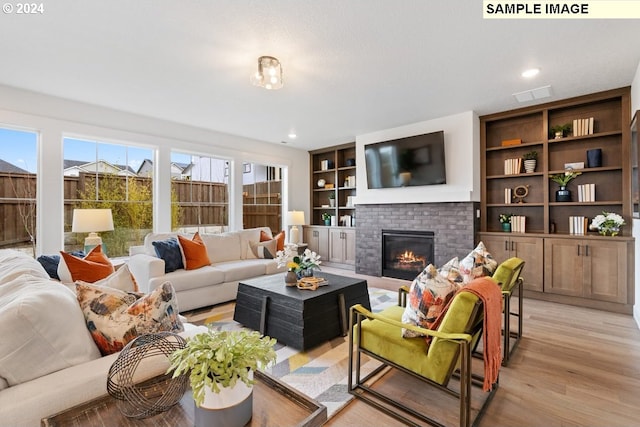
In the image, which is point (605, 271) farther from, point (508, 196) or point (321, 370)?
point (321, 370)

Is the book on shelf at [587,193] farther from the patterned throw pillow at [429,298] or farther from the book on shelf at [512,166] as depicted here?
the patterned throw pillow at [429,298]

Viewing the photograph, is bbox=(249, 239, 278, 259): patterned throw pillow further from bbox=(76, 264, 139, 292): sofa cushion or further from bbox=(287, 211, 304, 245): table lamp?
bbox=(76, 264, 139, 292): sofa cushion

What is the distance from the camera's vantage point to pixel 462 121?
4.48 m

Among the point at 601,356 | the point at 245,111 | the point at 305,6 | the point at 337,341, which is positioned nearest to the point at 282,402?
the point at 337,341

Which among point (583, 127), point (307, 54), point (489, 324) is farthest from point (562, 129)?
point (489, 324)

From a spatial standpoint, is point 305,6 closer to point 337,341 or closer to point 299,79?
point 299,79

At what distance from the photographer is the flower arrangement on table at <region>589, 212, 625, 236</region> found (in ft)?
11.8

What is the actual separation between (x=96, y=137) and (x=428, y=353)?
4784 mm

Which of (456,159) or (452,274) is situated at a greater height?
(456,159)

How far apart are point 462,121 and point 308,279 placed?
3.34 meters

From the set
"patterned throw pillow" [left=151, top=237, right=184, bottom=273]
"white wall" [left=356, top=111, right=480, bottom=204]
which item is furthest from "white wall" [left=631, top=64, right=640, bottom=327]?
"patterned throw pillow" [left=151, top=237, right=184, bottom=273]

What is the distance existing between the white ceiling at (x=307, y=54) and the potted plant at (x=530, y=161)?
2.54 feet

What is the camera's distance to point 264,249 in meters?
4.75

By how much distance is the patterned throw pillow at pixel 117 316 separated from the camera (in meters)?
1.29
